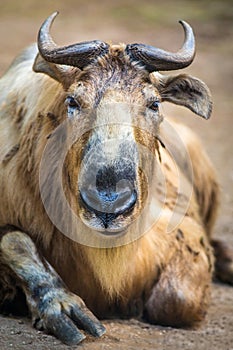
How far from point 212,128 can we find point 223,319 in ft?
14.6

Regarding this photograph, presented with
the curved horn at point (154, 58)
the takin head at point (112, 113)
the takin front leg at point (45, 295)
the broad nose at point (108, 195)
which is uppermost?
the curved horn at point (154, 58)

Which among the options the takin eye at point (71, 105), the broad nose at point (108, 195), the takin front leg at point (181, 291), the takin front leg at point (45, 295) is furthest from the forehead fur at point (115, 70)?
the takin front leg at point (181, 291)

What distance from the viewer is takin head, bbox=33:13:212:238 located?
160 inches

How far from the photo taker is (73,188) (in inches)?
177

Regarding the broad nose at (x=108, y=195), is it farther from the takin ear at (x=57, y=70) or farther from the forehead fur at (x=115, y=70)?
the takin ear at (x=57, y=70)

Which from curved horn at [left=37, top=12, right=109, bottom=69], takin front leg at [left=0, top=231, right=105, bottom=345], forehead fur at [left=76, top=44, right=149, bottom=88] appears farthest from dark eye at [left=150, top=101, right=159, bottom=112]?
takin front leg at [left=0, top=231, right=105, bottom=345]

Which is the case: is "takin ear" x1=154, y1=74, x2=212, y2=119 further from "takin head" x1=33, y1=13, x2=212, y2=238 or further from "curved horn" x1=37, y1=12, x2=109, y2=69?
"curved horn" x1=37, y1=12, x2=109, y2=69

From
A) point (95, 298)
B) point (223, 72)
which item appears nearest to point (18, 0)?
point (223, 72)

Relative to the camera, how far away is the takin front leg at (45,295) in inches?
175

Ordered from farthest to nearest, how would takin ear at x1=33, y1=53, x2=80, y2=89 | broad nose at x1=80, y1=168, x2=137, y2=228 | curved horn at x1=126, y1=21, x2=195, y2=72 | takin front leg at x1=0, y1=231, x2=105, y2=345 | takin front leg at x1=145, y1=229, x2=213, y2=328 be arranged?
takin front leg at x1=145, y1=229, x2=213, y2=328 → takin ear at x1=33, y1=53, x2=80, y2=89 → curved horn at x1=126, y1=21, x2=195, y2=72 → takin front leg at x1=0, y1=231, x2=105, y2=345 → broad nose at x1=80, y1=168, x2=137, y2=228

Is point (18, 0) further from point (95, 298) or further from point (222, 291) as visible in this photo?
point (95, 298)

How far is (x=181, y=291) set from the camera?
5.41 metres

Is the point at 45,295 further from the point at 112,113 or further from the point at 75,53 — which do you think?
the point at 75,53

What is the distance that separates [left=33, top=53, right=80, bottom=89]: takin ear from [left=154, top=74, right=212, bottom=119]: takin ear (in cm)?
53
